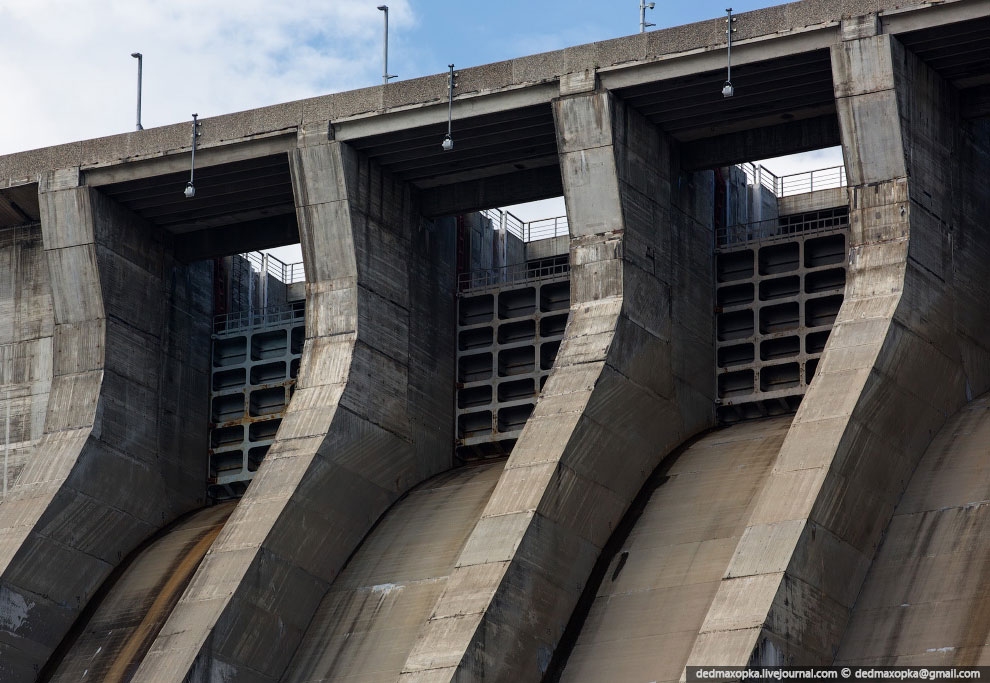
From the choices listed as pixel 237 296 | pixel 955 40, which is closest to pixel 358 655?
pixel 237 296

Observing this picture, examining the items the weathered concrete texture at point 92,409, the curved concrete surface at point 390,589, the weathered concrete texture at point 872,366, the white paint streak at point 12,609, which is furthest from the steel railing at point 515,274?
the white paint streak at point 12,609

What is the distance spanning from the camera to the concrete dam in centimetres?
2964

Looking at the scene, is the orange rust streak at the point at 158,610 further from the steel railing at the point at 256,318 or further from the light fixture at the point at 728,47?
the light fixture at the point at 728,47

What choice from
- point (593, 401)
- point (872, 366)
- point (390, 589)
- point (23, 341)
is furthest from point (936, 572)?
point (23, 341)

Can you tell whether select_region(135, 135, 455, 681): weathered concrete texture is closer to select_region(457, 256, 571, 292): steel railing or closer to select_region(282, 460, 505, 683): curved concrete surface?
select_region(282, 460, 505, 683): curved concrete surface

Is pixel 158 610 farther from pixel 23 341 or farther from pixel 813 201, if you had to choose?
pixel 813 201

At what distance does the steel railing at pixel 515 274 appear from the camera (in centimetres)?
3959

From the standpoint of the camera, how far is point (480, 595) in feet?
97.3

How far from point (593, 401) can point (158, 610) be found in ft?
30.8

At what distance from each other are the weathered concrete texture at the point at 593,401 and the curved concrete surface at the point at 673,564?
0.54 metres

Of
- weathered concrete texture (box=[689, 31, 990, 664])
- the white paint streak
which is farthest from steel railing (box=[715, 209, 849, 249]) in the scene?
the white paint streak

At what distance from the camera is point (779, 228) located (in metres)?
38.9

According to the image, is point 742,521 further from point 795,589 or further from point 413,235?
point 413,235

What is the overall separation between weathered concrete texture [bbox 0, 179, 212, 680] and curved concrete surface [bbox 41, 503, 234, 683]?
495 mm
